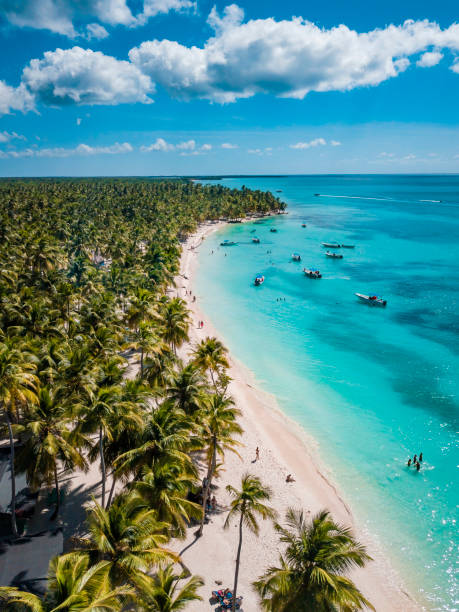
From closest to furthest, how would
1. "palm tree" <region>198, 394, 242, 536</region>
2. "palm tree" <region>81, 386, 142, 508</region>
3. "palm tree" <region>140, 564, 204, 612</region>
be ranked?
"palm tree" <region>140, 564, 204, 612</region>
"palm tree" <region>81, 386, 142, 508</region>
"palm tree" <region>198, 394, 242, 536</region>

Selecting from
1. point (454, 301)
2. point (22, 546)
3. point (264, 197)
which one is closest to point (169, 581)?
point (22, 546)

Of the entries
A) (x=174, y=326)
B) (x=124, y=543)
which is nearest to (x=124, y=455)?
(x=124, y=543)

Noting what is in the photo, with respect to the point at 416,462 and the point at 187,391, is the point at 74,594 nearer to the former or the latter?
the point at 187,391

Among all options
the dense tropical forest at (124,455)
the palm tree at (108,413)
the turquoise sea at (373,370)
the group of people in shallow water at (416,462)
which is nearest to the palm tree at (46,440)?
the dense tropical forest at (124,455)

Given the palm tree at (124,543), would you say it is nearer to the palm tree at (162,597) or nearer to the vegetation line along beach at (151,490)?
the vegetation line along beach at (151,490)

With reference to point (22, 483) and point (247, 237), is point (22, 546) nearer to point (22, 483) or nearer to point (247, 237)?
point (22, 483)

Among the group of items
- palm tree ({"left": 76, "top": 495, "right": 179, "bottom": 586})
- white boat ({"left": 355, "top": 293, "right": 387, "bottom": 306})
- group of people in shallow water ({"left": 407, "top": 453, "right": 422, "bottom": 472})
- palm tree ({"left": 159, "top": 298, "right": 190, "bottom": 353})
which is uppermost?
palm tree ({"left": 159, "top": 298, "right": 190, "bottom": 353})

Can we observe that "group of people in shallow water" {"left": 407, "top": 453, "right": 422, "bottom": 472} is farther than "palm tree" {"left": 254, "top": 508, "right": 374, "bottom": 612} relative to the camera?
Yes

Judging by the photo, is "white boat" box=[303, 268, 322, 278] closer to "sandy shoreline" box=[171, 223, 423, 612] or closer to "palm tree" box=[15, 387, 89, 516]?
"sandy shoreline" box=[171, 223, 423, 612]

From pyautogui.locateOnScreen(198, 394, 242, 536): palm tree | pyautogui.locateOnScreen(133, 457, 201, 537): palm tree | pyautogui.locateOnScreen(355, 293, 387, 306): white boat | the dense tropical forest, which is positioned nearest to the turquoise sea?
pyautogui.locateOnScreen(355, 293, 387, 306): white boat
